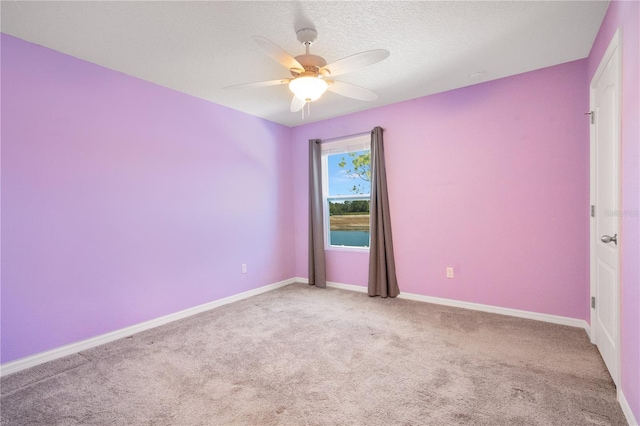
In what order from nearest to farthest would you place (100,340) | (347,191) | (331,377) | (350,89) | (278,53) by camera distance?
(278,53)
(331,377)
(350,89)
(100,340)
(347,191)

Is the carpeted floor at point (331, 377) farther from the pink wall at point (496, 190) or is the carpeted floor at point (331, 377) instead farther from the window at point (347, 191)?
the window at point (347, 191)

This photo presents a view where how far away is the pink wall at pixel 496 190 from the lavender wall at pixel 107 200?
1.97 meters

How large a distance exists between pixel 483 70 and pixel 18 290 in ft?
14.2

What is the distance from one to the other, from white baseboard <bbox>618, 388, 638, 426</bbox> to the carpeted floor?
0.15 ft

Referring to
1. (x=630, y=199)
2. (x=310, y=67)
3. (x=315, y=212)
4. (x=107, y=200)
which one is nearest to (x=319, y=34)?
(x=310, y=67)

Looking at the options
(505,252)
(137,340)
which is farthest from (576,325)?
(137,340)

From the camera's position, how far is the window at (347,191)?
4.35m

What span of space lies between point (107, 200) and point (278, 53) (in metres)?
2.05

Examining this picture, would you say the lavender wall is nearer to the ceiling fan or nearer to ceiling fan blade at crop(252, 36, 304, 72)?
the ceiling fan

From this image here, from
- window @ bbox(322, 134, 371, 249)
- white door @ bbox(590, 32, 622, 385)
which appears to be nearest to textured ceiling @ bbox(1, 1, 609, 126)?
white door @ bbox(590, 32, 622, 385)

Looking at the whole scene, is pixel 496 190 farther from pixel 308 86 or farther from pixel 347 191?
pixel 308 86

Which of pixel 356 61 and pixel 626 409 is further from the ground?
pixel 356 61

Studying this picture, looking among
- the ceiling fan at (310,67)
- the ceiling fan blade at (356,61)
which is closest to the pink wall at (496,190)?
the ceiling fan at (310,67)

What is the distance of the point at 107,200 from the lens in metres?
2.79
